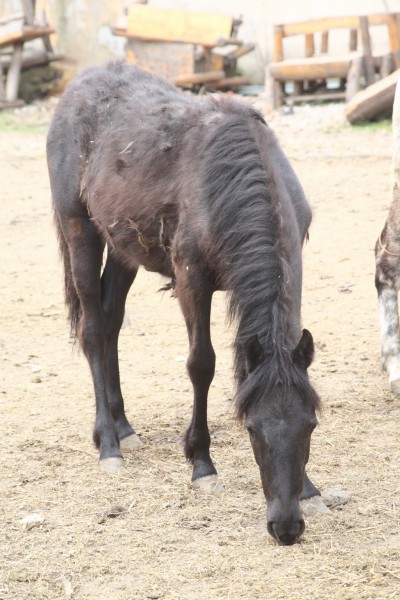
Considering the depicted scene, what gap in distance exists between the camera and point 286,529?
356 centimetres

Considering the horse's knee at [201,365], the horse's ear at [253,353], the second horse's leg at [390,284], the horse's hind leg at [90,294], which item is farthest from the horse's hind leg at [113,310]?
the second horse's leg at [390,284]

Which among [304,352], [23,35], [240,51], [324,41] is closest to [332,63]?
[324,41]

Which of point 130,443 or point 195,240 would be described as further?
point 130,443

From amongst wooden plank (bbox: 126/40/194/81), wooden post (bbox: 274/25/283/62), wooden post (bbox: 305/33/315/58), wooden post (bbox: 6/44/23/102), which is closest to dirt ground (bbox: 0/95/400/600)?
wooden post (bbox: 274/25/283/62)

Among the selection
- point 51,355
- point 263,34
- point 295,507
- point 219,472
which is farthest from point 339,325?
point 263,34

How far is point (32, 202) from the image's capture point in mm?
11359

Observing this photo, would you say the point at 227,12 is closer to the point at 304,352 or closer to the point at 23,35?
the point at 23,35

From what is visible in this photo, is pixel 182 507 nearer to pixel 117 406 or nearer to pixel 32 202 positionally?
pixel 117 406

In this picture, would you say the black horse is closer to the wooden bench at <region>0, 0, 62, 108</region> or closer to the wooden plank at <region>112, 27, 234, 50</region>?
the wooden plank at <region>112, 27, 234, 50</region>

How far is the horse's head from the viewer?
356cm

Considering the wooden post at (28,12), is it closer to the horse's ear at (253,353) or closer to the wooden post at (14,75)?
the wooden post at (14,75)

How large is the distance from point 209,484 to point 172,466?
0.41m

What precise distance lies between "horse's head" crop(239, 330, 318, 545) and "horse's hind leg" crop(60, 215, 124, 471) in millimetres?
1575

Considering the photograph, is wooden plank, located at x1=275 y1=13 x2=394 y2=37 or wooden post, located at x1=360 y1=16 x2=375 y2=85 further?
wooden plank, located at x1=275 y1=13 x2=394 y2=37
